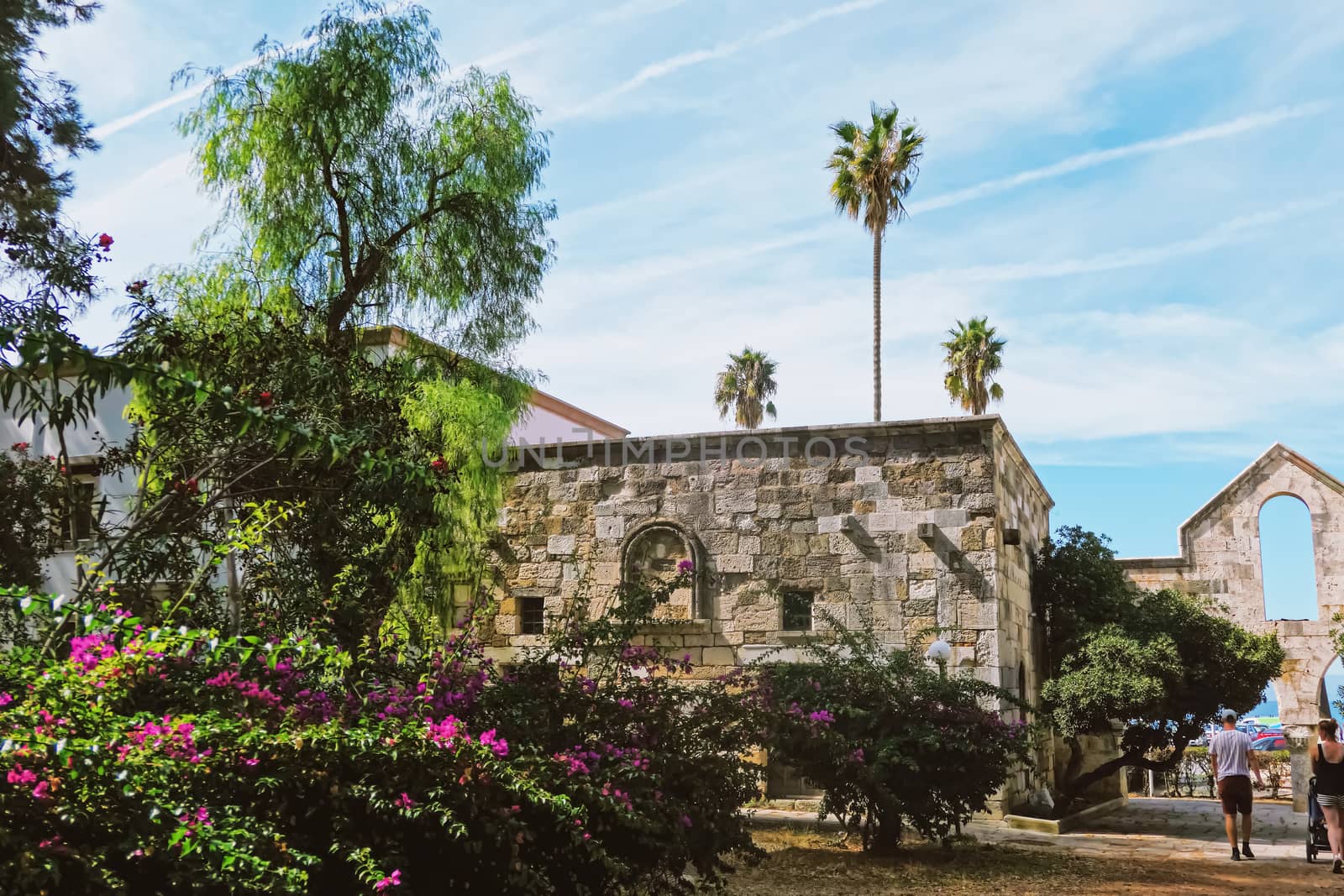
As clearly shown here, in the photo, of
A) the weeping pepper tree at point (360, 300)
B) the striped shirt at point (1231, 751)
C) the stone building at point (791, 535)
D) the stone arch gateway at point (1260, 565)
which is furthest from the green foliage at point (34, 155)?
A: the stone arch gateway at point (1260, 565)

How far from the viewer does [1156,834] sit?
12781mm

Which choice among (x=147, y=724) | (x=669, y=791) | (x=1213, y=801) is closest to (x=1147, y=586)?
(x=1213, y=801)

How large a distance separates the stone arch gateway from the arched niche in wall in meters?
11.0

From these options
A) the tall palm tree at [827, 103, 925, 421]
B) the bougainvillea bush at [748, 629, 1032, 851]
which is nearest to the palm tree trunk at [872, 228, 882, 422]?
the tall palm tree at [827, 103, 925, 421]

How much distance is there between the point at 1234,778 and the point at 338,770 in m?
8.96

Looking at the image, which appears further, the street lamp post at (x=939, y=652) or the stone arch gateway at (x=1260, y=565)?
the stone arch gateway at (x=1260, y=565)

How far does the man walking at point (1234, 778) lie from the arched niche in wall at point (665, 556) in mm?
5921

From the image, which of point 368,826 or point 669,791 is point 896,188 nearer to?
point 669,791

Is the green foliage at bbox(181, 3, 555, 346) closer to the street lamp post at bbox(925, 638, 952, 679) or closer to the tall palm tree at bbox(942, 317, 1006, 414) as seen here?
the street lamp post at bbox(925, 638, 952, 679)

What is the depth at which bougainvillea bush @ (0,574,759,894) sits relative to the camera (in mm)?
4043

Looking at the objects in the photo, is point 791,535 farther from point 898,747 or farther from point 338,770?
point 338,770

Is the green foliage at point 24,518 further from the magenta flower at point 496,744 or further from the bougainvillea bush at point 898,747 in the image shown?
the magenta flower at point 496,744

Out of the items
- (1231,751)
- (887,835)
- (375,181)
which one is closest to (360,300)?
(375,181)

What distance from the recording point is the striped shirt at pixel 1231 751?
35.7ft
